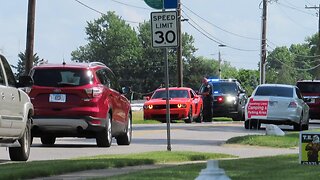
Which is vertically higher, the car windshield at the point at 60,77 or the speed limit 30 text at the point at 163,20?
the speed limit 30 text at the point at 163,20

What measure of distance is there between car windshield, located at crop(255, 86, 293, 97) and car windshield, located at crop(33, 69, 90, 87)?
11.2 meters

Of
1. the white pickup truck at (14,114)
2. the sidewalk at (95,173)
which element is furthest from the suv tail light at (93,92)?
the sidewalk at (95,173)

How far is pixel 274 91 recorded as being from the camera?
30.4 m

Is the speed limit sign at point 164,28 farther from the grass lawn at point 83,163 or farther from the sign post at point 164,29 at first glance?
the grass lawn at point 83,163

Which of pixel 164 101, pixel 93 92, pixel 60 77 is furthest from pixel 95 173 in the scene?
pixel 164 101

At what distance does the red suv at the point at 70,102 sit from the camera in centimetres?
1977

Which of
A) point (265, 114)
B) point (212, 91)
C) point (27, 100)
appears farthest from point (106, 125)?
point (212, 91)

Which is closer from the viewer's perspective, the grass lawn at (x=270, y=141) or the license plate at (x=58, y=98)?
the license plate at (x=58, y=98)

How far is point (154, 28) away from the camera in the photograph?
18016 mm

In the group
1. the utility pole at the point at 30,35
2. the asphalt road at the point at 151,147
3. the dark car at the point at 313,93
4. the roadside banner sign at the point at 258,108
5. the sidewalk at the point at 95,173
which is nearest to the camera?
the sidewalk at the point at 95,173

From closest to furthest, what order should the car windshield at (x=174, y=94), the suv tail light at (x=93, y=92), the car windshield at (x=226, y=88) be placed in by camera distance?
1. the suv tail light at (x=93, y=92)
2. the car windshield at (x=174, y=94)
3. the car windshield at (x=226, y=88)

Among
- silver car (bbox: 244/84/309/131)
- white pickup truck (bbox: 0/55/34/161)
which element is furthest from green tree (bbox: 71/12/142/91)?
white pickup truck (bbox: 0/55/34/161)

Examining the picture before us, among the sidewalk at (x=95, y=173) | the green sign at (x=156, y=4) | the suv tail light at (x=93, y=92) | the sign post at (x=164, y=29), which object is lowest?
the sidewalk at (x=95, y=173)

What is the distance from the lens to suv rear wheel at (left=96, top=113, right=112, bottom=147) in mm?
20234
